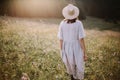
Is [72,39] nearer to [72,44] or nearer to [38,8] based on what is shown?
[72,44]

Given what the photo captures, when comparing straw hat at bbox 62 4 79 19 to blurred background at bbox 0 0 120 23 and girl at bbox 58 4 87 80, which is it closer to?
girl at bbox 58 4 87 80

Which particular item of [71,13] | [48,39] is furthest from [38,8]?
[71,13]

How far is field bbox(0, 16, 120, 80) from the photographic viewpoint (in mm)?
5047

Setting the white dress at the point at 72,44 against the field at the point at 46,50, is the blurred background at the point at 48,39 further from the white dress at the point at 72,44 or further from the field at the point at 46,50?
the white dress at the point at 72,44

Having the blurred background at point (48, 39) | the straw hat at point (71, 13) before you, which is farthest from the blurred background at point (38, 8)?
the straw hat at point (71, 13)

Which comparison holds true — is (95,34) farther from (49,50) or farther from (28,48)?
(28,48)

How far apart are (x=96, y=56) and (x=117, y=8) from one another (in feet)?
4.63

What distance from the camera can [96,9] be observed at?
21.5 feet

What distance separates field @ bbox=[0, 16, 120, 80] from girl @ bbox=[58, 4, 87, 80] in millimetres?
601

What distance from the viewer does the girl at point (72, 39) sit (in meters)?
4.34

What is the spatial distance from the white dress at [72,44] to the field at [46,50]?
575 millimetres

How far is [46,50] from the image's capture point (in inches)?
217

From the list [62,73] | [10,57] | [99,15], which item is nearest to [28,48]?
[10,57]

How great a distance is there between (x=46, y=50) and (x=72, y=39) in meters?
1.21
